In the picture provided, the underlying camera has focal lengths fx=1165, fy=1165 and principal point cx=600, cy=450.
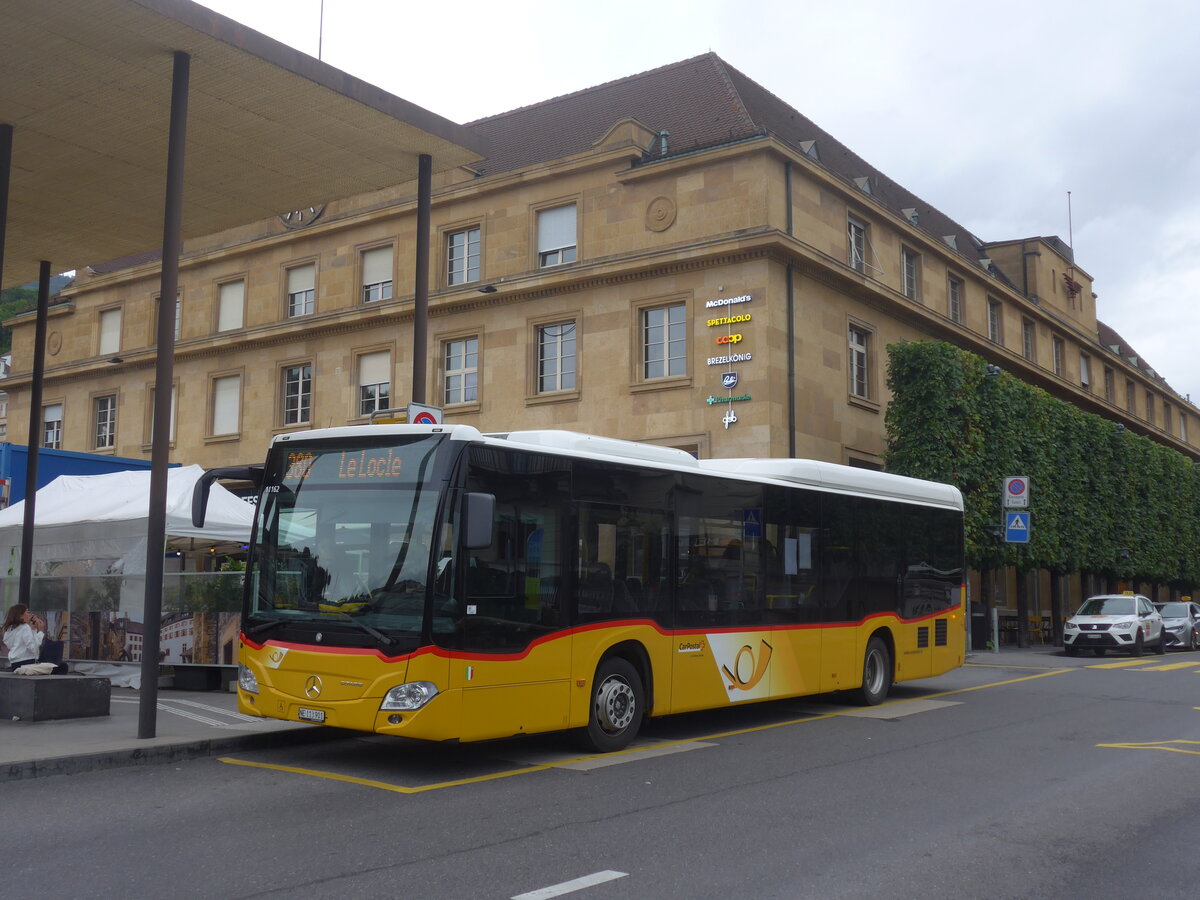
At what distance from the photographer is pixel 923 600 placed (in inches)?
645

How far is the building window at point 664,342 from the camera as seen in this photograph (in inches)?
1116

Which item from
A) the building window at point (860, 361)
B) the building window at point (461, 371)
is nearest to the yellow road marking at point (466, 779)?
the building window at point (860, 361)

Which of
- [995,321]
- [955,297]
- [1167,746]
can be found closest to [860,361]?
[955,297]

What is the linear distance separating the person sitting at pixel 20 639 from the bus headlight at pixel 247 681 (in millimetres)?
5130

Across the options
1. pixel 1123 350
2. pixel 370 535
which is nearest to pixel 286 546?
pixel 370 535

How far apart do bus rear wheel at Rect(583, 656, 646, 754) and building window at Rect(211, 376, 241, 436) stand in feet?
92.8

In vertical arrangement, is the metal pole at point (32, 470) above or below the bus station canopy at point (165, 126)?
below

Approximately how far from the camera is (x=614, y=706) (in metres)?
11.0

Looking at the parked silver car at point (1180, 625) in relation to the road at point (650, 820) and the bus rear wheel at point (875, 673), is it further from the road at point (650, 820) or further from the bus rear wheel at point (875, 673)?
the road at point (650, 820)

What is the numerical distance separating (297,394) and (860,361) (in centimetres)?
1699

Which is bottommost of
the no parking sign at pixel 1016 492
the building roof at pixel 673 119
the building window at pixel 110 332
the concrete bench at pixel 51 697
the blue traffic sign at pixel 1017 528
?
the concrete bench at pixel 51 697

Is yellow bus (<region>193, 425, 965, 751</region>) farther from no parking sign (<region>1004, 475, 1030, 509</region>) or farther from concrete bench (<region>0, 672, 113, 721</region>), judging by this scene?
no parking sign (<region>1004, 475, 1030, 509</region>)

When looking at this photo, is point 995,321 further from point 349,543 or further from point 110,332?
point 349,543

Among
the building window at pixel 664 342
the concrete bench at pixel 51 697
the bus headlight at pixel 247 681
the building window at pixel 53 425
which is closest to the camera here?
the bus headlight at pixel 247 681
